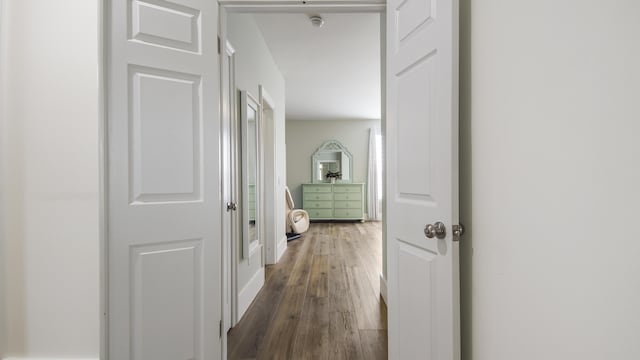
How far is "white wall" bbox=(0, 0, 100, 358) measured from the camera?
4.51ft

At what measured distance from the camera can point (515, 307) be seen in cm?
87

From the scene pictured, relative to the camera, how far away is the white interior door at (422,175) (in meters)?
1.04

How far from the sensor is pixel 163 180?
1.36m

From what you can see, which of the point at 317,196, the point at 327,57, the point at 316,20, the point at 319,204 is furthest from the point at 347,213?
the point at 316,20

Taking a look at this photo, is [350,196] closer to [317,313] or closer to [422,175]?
[317,313]

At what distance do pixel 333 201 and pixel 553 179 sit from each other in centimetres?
615

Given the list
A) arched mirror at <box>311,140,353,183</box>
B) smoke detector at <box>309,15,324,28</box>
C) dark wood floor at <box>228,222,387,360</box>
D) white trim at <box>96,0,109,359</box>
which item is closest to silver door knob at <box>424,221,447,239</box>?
dark wood floor at <box>228,222,387,360</box>

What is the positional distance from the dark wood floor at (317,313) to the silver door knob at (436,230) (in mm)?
1014

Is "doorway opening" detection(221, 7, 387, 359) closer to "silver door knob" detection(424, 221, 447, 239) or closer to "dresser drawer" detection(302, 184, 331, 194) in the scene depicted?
"dresser drawer" detection(302, 184, 331, 194)

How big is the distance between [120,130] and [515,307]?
1.66 metres

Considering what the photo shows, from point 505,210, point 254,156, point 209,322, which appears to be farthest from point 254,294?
point 505,210

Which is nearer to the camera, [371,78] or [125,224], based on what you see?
[125,224]

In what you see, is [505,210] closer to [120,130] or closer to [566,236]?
A: [566,236]

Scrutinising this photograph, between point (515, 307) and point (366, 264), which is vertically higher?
point (515, 307)
